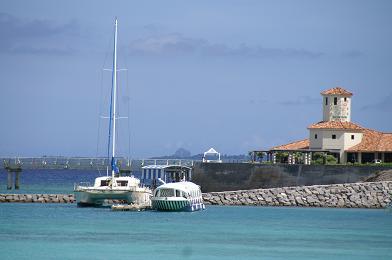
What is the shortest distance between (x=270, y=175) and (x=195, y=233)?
3112 centimetres

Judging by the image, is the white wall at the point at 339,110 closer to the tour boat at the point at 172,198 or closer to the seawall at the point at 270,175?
the seawall at the point at 270,175

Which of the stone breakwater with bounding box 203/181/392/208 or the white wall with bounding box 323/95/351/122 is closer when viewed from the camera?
the stone breakwater with bounding box 203/181/392/208

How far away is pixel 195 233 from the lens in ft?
219

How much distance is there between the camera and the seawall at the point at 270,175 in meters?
95.4

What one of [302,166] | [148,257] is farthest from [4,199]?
[148,257]

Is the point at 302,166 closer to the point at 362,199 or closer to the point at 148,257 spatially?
the point at 362,199

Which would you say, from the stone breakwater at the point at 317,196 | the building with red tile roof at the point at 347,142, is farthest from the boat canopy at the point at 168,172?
the stone breakwater at the point at 317,196

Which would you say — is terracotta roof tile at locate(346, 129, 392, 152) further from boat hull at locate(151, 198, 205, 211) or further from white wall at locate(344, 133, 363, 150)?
boat hull at locate(151, 198, 205, 211)

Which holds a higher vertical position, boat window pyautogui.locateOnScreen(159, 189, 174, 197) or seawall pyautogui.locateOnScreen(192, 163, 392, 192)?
seawall pyautogui.locateOnScreen(192, 163, 392, 192)

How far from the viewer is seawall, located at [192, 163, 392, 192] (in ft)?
313

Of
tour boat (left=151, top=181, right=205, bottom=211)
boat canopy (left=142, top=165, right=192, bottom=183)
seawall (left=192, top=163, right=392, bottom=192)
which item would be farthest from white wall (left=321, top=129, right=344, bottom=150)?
tour boat (left=151, top=181, right=205, bottom=211)

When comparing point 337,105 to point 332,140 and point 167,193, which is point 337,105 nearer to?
point 332,140

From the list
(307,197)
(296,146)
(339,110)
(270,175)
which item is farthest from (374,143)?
(307,197)

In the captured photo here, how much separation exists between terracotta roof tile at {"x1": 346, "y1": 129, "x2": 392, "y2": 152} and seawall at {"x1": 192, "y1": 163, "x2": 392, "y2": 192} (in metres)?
6.41
